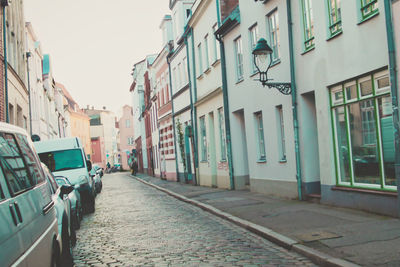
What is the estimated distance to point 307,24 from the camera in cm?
1312

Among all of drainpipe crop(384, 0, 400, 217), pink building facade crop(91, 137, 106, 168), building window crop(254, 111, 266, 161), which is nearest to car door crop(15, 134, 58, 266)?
drainpipe crop(384, 0, 400, 217)

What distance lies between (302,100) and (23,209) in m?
10.4

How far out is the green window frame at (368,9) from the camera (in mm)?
9938

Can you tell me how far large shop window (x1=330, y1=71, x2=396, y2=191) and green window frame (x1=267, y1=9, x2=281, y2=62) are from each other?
3607 millimetres

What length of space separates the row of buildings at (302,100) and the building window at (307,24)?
0.03m

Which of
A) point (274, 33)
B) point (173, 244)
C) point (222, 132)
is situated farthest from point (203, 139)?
point (173, 244)

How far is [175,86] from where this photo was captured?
31922mm

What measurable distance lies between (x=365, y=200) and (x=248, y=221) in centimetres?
240

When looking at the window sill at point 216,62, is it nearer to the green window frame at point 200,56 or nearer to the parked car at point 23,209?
the green window frame at point 200,56

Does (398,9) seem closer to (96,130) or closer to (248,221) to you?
(248,221)

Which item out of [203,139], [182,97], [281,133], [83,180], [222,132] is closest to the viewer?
[83,180]

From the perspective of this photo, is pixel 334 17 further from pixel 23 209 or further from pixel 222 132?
pixel 222 132

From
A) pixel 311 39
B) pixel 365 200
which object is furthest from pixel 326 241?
pixel 311 39

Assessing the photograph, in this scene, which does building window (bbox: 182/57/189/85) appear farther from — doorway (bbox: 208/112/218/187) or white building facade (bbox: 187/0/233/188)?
doorway (bbox: 208/112/218/187)
